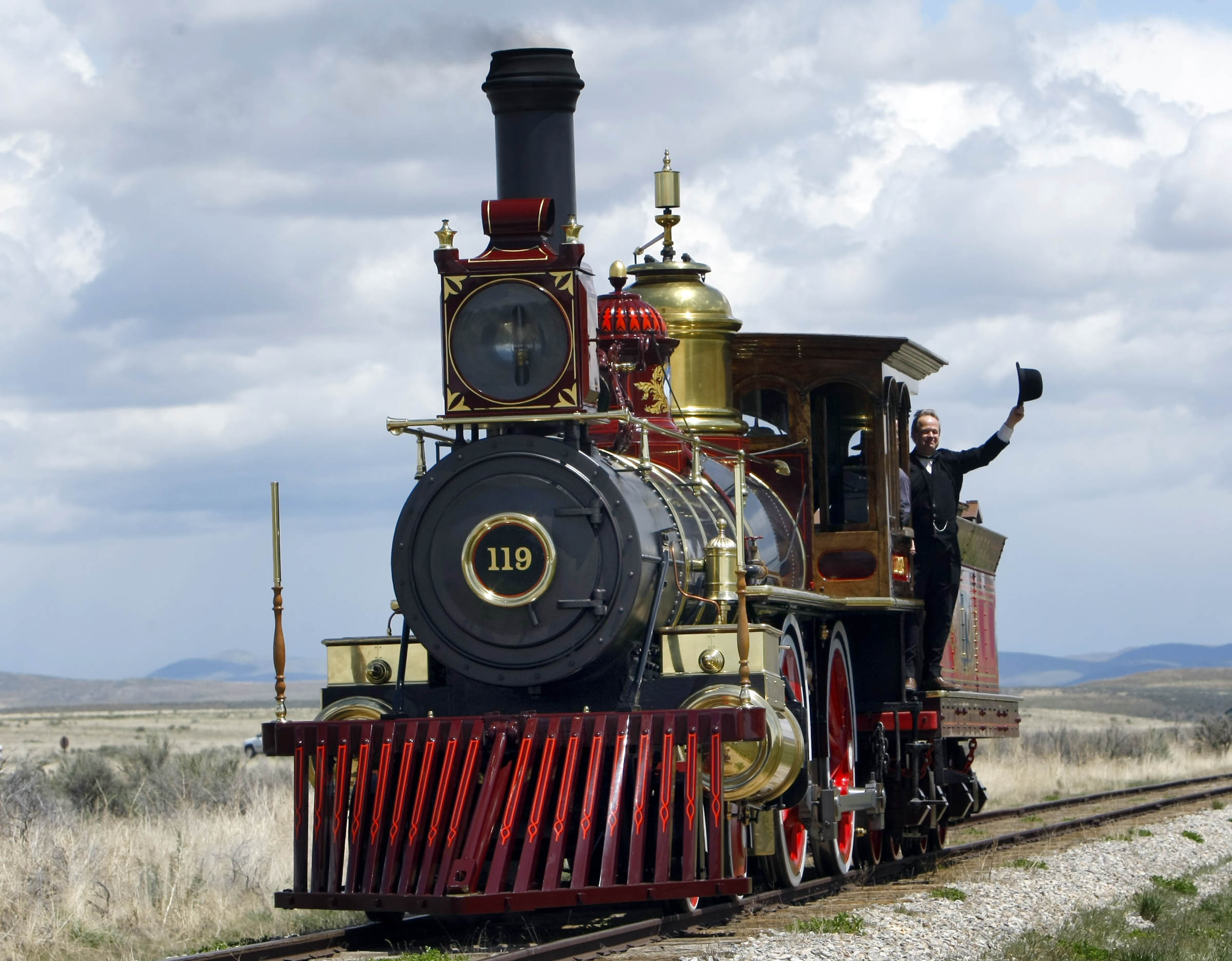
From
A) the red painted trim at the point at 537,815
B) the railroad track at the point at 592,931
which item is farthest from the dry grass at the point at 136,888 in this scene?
the red painted trim at the point at 537,815

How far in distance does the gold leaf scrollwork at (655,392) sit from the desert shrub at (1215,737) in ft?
72.3

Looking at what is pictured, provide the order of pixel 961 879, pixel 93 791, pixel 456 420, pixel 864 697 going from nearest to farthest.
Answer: pixel 456 420, pixel 961 879, pixel 864 697, pixel 93 791

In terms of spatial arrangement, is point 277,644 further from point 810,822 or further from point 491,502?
point 810,822

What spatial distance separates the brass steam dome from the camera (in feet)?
40.7

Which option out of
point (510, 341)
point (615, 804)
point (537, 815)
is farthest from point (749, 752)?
point (510, 341)

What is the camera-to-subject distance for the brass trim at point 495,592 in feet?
31.6

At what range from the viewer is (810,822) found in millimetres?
11148

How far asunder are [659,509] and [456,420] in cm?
121

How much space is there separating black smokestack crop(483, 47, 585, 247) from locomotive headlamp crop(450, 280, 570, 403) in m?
0.90

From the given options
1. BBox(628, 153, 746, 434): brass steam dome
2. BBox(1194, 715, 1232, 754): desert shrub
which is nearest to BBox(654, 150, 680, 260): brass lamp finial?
BBox(628, 153, 746, 434): brass steam dome

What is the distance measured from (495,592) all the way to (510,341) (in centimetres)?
130

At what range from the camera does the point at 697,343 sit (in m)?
12.6

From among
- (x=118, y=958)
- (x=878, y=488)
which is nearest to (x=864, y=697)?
(x=878, y=488)

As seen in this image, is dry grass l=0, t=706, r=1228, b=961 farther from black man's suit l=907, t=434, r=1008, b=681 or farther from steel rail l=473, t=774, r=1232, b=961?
black man's suit l=907, t=434, r=1008, b=681
